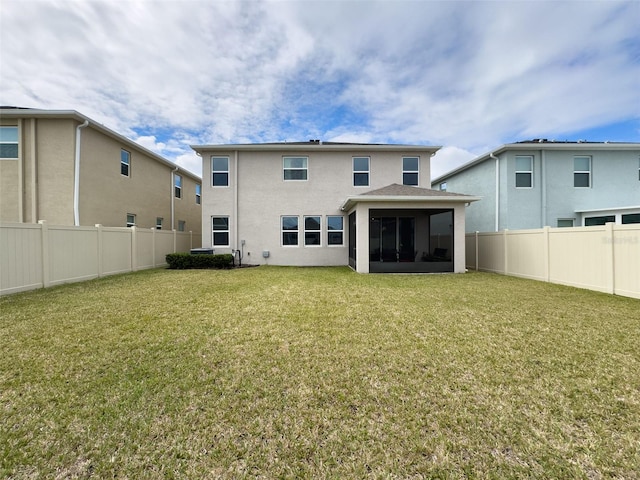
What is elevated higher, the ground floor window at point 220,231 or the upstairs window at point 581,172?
the upstairs window at point 581,172

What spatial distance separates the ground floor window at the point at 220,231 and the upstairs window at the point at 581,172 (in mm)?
18129

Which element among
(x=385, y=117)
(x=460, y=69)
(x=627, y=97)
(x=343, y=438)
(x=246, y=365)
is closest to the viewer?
(x=343, y=438)

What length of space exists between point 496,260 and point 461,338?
890 centimetres

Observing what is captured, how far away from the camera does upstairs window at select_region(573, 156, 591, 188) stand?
13703mm

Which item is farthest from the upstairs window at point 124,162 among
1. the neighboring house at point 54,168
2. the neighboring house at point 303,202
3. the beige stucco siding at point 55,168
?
the neighboring house at point 303,202

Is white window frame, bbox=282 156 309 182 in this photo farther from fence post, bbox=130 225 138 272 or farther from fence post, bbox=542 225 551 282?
fence post, bbox=542 225 551 282

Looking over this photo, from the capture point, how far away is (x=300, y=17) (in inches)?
372

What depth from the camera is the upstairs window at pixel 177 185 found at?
1816cm

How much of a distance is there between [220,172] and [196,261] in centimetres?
484

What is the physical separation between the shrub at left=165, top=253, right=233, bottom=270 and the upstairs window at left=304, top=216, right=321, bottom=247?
395cm


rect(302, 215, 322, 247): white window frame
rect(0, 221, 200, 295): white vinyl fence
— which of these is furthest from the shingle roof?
rect(0, 221, 200, 295): white vinyl fence

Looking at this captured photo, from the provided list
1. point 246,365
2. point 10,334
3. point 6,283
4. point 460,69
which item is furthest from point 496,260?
point 6,283

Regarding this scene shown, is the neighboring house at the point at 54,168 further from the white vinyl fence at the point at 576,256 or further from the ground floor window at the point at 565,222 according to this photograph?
the ground floor window at the point at 565,222

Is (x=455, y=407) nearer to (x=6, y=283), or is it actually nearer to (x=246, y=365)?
(x=246, y=365)
